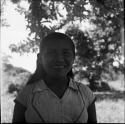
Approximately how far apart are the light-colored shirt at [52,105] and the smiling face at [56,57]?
0.12 metres

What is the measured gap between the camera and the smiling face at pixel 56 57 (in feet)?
5.97

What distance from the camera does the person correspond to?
5.72 feet

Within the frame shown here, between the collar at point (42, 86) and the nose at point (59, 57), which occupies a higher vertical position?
the nose at point (59, 57)

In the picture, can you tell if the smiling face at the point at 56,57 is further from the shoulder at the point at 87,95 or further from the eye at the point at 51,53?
the shoulder at the point at 87,95

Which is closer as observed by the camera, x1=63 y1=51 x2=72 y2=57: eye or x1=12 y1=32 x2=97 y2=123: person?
x1=12 y1=32 x2=97 y2=123: person

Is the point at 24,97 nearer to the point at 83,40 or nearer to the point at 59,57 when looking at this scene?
the point at 59,57

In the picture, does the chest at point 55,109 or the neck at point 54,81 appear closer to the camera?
the chest at point 55,109

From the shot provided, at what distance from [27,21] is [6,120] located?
15.5ft

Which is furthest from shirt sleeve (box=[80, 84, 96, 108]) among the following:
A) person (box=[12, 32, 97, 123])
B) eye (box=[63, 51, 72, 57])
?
eye (box=[63, 51, 72, 57])

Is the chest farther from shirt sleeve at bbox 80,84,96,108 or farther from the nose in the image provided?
the nose

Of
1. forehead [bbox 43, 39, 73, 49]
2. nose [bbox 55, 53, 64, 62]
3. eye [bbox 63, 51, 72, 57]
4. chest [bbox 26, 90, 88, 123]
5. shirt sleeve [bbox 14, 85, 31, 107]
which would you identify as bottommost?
chest [bbox 26, 90, 88, 123]

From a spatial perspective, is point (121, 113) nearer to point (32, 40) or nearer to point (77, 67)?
point (32, 40)

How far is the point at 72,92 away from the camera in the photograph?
6.09ft

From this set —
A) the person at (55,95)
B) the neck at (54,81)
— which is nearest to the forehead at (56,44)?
the person at (55,95)
